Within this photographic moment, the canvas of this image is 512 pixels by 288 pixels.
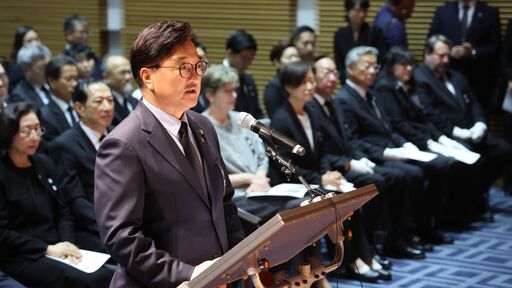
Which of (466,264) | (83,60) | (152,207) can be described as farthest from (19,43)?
(152,207)

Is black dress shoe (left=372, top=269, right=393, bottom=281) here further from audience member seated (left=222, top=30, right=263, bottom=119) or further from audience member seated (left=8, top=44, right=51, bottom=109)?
audience member seated (left=8, top=44, right=51, bottom=109)

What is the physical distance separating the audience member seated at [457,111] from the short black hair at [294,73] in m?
1.94

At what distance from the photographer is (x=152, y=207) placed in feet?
8.20

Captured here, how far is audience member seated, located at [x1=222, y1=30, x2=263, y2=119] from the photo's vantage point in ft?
24.5

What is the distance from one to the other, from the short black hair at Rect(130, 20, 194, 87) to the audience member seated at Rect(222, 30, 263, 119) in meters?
4.85

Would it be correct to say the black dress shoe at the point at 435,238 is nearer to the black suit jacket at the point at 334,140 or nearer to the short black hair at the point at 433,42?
the black suit jacket at the point at 334,140

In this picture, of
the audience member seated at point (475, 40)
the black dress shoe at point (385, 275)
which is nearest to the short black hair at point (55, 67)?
the black dress shoe at point (385, 275)

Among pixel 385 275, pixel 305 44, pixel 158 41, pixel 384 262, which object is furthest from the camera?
pixel 305 44

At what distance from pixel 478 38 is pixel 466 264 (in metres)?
3.19

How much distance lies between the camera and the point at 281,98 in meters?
7.16

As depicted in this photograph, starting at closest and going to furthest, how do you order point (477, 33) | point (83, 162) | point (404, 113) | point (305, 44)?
point (83, 162)
point (404, 113)
point (305, 44)
point (477, 33)

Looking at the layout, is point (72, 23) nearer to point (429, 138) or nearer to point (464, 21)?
point (464, 21)

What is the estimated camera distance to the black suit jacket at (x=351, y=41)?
27.0 ft

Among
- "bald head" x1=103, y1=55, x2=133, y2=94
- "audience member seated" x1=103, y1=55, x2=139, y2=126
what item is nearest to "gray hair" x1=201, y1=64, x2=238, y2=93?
"audience member seated" x1=103, y1=55, x2=139, y2=126
